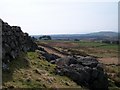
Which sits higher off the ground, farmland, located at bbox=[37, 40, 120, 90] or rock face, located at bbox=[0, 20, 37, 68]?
rock face, located at bbox=[0, 20, 37, 68]

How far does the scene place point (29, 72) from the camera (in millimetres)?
35219

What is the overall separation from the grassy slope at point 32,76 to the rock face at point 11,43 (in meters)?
0.90

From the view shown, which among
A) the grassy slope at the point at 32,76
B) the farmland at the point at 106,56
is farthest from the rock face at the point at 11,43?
the farmland at the point at 106,56

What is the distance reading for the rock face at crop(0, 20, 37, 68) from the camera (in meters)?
35.4

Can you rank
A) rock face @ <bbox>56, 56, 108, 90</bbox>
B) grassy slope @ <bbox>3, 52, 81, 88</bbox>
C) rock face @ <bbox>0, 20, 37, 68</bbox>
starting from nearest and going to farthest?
grassy slope @ <bbox>3, 52, 81, 88</bbox> → rock face @ <bbox>0, 20, 37, 68</bbox> → rock face @ <bbox>56, 56, 108, 90</bbox>

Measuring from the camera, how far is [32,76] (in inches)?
1347

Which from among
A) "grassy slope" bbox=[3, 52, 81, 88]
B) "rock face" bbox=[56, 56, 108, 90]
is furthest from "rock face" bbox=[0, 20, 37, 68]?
"rock face" bbox=[56, 56, 108, 90]

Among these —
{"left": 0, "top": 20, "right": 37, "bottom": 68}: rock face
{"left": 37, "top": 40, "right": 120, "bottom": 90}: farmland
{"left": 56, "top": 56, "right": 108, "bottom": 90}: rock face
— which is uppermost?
{"left": 0, "top": 20, "right": 37, "bottom": 68}: rock face

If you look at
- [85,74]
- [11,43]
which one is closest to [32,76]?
[11,43]

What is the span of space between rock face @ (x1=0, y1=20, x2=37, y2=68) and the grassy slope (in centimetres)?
90

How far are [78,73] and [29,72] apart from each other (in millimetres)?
7424

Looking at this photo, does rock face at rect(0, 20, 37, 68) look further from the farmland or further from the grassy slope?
the farmland

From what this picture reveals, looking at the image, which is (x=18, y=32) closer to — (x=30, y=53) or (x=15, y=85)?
(x=30, y=53)

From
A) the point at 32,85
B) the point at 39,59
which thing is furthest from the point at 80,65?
the point at 32,85
